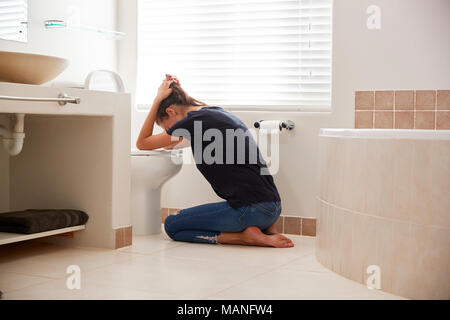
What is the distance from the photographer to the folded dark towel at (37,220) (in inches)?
104

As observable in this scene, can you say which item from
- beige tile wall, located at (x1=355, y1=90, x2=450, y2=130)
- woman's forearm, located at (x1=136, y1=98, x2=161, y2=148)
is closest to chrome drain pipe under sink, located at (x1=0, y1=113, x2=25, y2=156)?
woman's forearm, located at (x1=136, y1=98, x2=161, y2=148)

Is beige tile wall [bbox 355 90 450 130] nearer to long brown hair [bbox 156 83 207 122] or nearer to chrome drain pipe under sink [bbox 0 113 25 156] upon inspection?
long brown hair [bbox 156 83 207 122]

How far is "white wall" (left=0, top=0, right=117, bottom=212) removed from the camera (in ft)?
10.2

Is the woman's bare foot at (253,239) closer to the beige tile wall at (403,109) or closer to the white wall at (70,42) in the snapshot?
the beige tile wall at (403,109)

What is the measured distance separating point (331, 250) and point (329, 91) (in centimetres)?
117

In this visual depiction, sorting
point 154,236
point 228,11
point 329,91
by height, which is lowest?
point 154,236

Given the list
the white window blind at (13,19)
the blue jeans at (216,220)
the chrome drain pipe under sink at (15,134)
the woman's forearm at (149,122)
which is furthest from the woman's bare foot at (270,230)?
the white window blind at (13,19)

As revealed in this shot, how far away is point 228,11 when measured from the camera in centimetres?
357

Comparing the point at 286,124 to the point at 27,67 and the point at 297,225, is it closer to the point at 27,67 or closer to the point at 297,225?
the point at 297,225

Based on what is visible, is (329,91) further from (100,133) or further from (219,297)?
(219,297)

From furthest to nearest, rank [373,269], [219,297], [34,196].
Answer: [34,196] → [373,269] → [219,297]

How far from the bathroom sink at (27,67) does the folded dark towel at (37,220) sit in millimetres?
599

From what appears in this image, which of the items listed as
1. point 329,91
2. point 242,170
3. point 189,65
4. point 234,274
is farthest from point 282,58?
point 234,274
